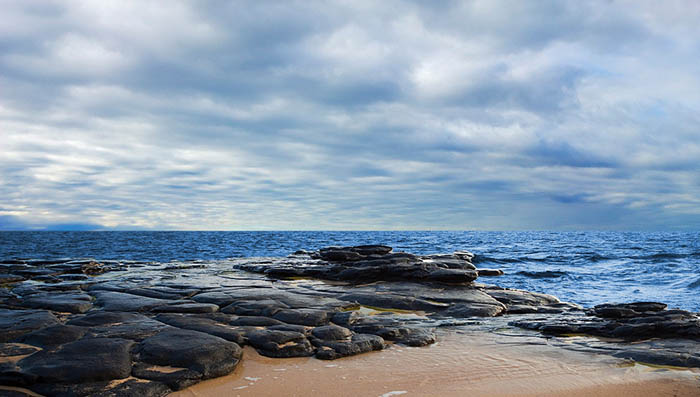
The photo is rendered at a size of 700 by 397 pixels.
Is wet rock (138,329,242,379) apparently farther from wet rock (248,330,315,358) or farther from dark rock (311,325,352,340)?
dark rock (311,325,352,340)

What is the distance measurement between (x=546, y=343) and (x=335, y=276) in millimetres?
8919

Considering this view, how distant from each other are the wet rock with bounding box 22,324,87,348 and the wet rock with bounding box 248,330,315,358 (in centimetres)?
259

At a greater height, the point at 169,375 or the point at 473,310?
the point at 169,375

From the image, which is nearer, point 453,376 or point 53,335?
point 453,376

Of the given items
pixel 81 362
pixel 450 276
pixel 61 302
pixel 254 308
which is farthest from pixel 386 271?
pixel 81 362

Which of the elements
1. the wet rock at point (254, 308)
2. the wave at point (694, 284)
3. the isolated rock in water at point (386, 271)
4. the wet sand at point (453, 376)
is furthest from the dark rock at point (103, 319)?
the wave at point (694, 284)

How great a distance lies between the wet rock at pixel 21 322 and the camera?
693 centimetres

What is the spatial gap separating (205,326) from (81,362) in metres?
2.35

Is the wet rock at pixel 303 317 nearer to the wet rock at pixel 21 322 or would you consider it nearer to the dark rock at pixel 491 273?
the wet rock at pixel 21 322

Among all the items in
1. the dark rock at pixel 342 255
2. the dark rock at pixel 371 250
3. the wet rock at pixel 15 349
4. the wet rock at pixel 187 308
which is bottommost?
the wet rock at pixel 187 308

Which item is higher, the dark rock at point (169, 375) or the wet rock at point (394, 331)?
the dark rock at point (169, 375)

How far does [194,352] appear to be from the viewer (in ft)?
20.2

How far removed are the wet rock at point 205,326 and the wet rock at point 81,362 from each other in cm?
143

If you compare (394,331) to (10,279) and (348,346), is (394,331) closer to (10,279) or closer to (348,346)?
(348,346)
